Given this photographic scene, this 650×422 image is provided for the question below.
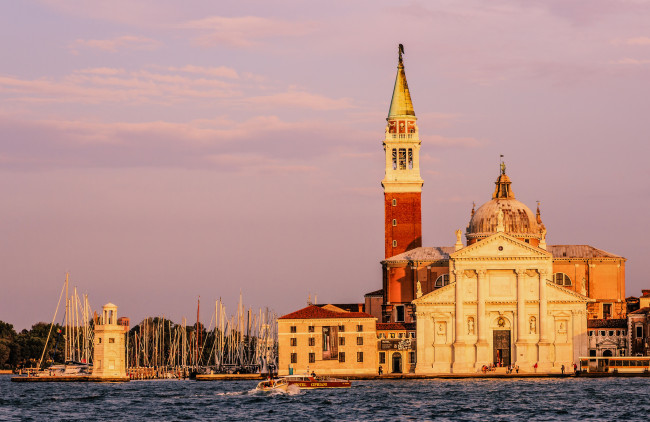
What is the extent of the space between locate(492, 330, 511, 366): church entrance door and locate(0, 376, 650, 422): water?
8045 mm

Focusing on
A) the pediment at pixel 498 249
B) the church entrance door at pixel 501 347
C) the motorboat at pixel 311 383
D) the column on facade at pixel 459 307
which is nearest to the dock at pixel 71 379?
the motorboat at pixel 311 383

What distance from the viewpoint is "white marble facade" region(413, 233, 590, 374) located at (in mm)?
113812

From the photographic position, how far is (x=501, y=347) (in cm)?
11531

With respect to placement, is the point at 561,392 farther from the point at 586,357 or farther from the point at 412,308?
the point at 412,308

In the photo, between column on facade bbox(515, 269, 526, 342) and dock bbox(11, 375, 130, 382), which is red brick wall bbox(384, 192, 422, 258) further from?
dock bbox(11, 375, 130, 382)

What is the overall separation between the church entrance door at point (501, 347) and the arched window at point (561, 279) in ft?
25.7

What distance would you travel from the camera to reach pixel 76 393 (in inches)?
3868

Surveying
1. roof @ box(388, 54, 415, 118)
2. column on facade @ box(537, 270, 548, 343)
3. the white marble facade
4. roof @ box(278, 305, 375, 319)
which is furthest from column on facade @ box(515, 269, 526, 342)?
roof @ box(388, 54, 415, 118)

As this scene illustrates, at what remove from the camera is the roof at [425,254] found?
122 m

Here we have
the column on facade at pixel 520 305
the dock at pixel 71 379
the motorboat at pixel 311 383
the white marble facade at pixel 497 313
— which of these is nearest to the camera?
the motorboat at pixel 311 383

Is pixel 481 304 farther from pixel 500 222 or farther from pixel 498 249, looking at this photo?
pixel 500 222

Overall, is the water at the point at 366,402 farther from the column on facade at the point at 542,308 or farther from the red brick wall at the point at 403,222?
the red brick wall at the point at 403,222

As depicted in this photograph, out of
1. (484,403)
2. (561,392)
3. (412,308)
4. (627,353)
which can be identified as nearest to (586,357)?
(627,353)

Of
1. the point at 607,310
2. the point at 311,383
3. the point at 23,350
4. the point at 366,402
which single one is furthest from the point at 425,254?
the point at 23,350
